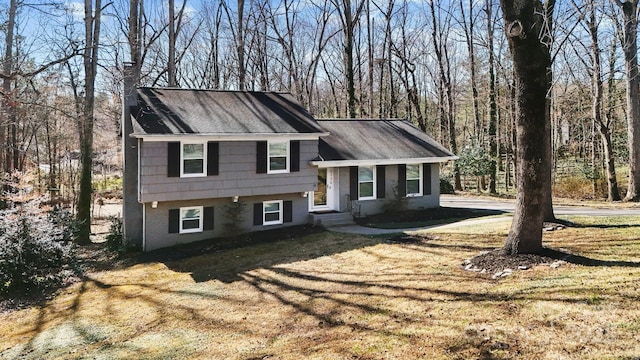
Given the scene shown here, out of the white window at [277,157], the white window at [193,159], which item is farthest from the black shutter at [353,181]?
the white window at [193,159]

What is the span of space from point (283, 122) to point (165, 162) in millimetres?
4880

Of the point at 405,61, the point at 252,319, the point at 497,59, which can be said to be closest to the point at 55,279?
the point at 252,319

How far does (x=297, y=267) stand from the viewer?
1177 cm

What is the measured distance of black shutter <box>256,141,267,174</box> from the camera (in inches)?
627

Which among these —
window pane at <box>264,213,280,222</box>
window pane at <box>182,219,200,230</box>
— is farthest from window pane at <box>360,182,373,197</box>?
window pane at <box>182,219,200,230</box>

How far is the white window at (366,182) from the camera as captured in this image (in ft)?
60.7

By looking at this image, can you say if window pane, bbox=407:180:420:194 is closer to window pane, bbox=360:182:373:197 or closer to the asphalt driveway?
window pane, bbox=360:182:373:197

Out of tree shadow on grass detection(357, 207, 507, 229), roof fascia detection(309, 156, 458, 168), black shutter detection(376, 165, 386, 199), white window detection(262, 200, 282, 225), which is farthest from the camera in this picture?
black shutter detection(376, 165, 386, 199)

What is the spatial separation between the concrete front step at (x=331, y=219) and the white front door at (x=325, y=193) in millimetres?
796

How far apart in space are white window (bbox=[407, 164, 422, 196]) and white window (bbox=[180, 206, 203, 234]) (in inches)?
368

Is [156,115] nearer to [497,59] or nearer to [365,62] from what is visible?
[497,59]

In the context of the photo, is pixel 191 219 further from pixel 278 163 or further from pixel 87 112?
pixel 87 112

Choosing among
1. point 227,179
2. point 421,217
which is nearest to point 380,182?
point 421,217

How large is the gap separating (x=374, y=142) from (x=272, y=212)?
606cm
